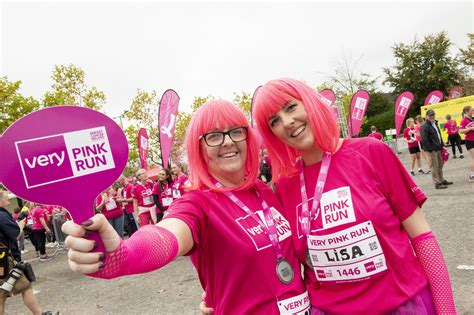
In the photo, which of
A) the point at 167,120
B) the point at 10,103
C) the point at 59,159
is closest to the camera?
the point at 59,159

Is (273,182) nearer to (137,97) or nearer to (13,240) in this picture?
(13,240)

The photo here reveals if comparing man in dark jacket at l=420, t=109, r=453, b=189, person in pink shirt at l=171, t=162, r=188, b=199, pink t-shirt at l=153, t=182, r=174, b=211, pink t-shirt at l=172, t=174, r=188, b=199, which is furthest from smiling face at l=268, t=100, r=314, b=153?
man in dark jacket at l=420, t=109, r=453, b=189

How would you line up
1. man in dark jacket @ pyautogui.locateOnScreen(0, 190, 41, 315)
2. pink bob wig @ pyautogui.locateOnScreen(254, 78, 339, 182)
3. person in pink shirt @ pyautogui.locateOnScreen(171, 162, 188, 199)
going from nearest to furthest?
1. pink bob wig @ pyautogui.locateOnScreen(254, 78, 339, 182)
2. man in dark jacket @ pyautogui.locateOnScreen(0, 190, 41, 315)
3. person in pink shirt @ pyautogui.locateOnScreen(171, 162, 188, 199)

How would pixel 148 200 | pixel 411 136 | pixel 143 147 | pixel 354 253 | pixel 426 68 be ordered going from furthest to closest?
1. pixel 426 68
2. pixel 411 136
3. pixel 143 147
4. pixel 148 200
5. pixel 354 253

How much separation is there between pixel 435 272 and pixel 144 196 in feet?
24.3

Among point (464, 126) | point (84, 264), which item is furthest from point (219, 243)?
point (464, 126)

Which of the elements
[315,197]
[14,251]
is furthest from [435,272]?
[14,251]

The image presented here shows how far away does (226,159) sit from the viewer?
1674mm

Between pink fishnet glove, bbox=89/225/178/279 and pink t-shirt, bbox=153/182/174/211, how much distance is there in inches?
259

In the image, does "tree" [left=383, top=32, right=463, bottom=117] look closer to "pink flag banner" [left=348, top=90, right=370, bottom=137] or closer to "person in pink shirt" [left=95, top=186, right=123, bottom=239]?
"pink flag banner" [left=348, top=90, right=370, bottom=137]

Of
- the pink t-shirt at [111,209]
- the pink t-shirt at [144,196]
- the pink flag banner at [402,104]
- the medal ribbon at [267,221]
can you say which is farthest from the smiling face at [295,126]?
the pink flag banner at [402,104]

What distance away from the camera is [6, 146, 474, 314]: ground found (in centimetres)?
385

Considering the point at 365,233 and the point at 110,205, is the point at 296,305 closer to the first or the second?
the point at 365,233

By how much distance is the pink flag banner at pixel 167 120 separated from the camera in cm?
754
